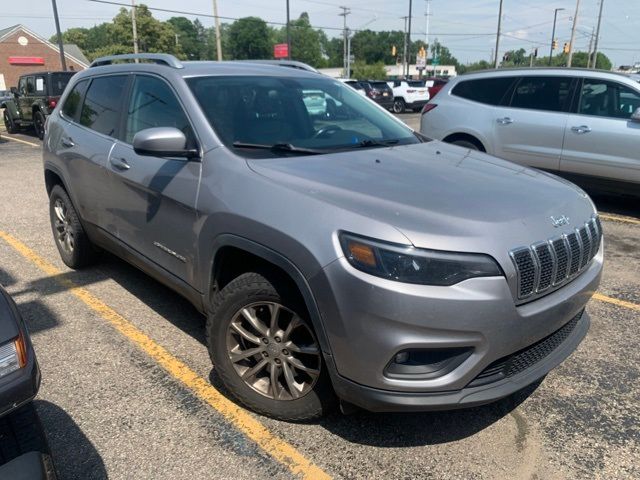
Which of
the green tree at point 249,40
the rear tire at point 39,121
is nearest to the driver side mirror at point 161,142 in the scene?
the rear tire at point 39,121

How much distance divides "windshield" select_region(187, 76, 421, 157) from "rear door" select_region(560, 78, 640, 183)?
151 inches

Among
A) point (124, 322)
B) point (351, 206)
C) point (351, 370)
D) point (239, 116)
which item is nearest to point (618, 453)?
point (351, 370)

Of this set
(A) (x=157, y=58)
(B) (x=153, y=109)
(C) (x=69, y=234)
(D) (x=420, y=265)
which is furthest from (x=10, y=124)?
(D) (x=420, y=265)

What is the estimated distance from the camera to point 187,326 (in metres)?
3.80

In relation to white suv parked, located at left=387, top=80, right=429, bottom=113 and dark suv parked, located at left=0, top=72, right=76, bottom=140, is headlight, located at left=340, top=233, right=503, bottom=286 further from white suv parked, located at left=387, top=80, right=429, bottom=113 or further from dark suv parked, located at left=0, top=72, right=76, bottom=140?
white suv parked, located at left=387, top=80, right=429, bottom=113

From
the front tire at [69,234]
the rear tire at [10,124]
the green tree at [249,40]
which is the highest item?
the green tree at [249,40]

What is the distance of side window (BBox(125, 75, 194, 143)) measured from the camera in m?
3.20

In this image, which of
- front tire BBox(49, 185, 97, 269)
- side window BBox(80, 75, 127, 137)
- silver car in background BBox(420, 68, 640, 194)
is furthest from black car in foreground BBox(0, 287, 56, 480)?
silver car in background BBox(420, 68, 640, 194)

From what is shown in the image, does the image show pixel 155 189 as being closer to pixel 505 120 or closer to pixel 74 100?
pixel 74 100

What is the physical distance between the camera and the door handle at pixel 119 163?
354cm

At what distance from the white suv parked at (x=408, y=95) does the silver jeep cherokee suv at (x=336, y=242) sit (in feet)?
81.1

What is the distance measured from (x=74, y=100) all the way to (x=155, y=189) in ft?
6.80

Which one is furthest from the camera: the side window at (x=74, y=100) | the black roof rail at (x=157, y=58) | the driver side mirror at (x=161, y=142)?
the side window at (x=74, y=100)

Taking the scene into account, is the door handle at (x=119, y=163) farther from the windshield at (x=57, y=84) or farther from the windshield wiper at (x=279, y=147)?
the windshield at (x=57, y=84)
